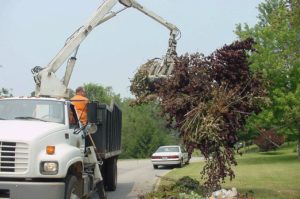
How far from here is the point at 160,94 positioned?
13.0m

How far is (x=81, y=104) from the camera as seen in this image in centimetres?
1191

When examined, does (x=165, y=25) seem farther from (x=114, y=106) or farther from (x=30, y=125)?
(x=30, y=125)

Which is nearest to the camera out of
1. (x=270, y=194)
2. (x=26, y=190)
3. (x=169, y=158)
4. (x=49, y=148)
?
(x=26, y=190)

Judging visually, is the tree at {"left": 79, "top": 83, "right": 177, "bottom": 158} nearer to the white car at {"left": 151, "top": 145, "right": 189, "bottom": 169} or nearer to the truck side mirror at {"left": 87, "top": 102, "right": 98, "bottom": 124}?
the white car at {"left": 151, "top": 145, "right": 189, "bottom": 169}

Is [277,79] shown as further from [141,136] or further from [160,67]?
[141,136]

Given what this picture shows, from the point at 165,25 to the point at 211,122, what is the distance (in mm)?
6642

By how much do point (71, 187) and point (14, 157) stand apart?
115cm

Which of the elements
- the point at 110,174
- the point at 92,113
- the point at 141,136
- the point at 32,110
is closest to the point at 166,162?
the point at 110,174

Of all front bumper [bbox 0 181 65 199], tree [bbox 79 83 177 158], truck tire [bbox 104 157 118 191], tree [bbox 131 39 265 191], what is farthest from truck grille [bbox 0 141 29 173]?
tree [bbox 79 83 177 158]

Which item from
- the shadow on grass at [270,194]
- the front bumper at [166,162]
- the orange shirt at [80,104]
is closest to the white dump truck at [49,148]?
the orange shirt at [80,104]

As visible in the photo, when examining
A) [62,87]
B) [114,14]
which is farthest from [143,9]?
[62,87]

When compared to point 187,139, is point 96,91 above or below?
above

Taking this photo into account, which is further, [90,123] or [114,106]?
[114,106]

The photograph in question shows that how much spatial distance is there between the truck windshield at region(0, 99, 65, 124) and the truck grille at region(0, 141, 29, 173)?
1.25 meters
